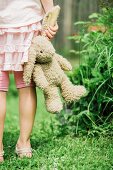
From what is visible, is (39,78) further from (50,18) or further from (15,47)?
(50,18)

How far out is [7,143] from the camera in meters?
4.73

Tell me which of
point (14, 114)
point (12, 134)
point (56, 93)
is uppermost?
point (56, 93)

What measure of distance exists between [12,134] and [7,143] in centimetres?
47

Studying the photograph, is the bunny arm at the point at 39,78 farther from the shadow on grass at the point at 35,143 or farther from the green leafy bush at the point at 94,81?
the green leafy bush at the point at 94,81

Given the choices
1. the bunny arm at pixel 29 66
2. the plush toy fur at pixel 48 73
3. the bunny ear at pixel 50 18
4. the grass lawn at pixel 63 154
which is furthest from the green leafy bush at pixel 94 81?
the bunny arm at pixel 29 66

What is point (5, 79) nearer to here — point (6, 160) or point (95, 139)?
point (6, 160)

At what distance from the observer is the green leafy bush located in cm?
484

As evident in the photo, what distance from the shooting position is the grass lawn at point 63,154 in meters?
3.90

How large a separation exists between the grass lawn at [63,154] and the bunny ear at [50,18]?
914 millimetres

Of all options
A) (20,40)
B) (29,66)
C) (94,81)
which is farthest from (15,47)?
(94,81)

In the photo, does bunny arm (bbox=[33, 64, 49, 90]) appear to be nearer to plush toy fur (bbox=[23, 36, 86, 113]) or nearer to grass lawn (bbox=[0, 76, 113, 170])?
plush toy fur (bbox=[23, 36, 86, 113])

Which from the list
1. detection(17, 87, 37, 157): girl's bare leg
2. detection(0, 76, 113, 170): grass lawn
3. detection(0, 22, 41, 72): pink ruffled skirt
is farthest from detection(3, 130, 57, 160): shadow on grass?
detection(0, 22, 41, 72): pink ruffled skirt

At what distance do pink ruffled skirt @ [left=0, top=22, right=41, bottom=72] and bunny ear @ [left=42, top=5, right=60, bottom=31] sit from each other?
0.32 ft

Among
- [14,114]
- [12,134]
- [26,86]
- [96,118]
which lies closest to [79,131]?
[96,118]
